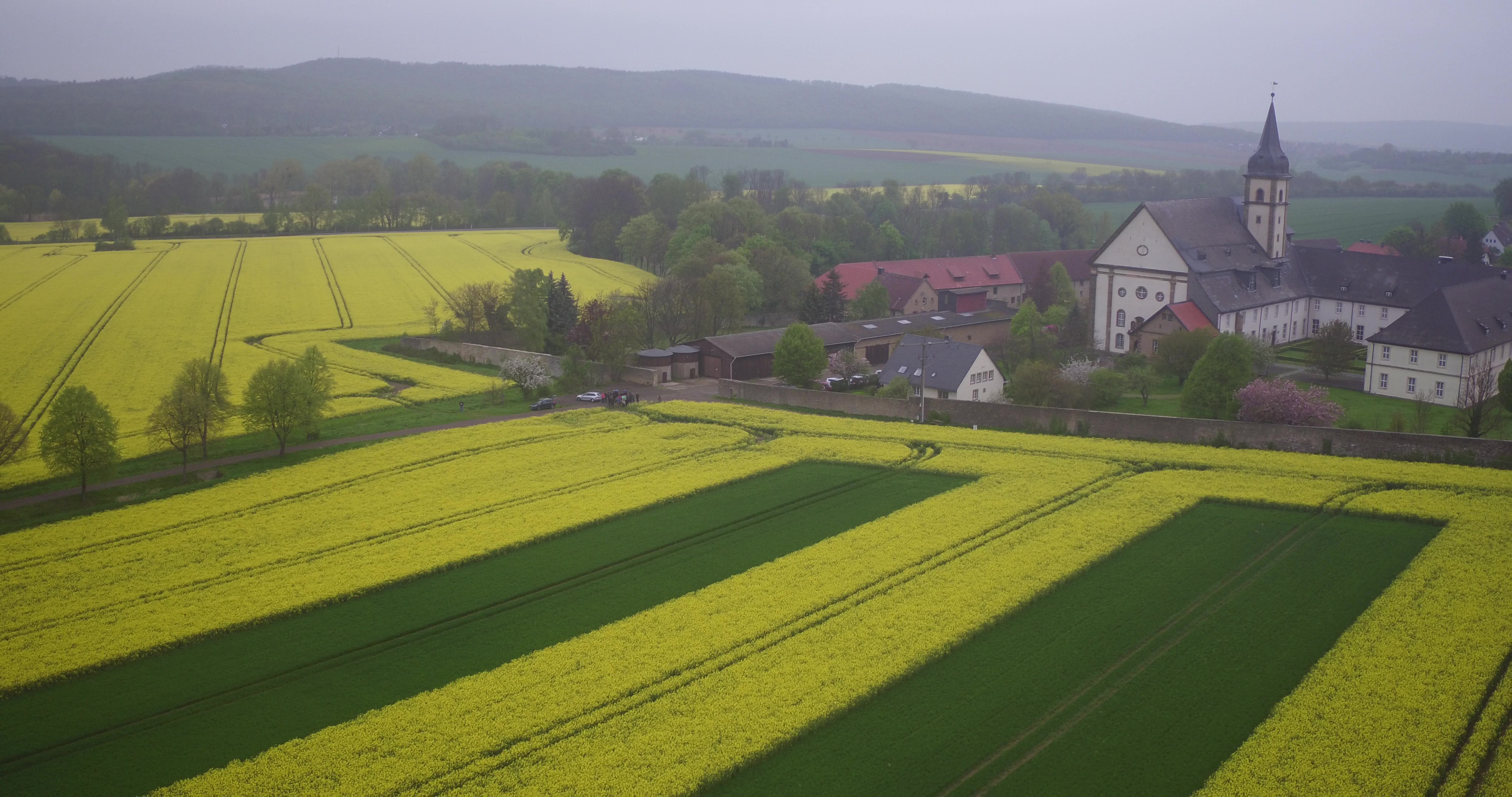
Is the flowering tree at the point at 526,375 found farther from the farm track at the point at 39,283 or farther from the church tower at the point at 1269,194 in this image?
the church tower at the point at 1269,194

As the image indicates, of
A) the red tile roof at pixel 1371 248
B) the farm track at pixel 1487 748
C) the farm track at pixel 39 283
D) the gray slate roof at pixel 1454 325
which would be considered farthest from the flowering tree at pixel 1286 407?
the farm track at pixel 39 283

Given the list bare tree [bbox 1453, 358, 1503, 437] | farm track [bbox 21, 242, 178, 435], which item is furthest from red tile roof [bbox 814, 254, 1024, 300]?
farm track [bbox 21, 242, 178, 435]

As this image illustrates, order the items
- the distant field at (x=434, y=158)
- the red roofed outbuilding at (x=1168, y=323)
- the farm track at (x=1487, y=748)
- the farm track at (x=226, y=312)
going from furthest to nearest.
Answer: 1. the distant field at (x=434, y=158)
2. the farm track at (x=226, y=312)
3. the red roofed outbuilding at (x=1168, y=323)
4. the farm track at (x=1487, y=748)

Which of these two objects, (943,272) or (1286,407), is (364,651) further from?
(943,272)

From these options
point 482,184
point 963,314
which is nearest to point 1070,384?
point 963,314

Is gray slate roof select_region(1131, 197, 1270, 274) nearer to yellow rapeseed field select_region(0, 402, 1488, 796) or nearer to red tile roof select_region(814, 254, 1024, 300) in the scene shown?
red tile roof select_region(814, 254, 1024, 300)

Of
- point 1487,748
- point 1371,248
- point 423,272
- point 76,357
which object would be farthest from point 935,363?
point 423,272

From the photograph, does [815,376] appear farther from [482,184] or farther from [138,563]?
[482,184]
